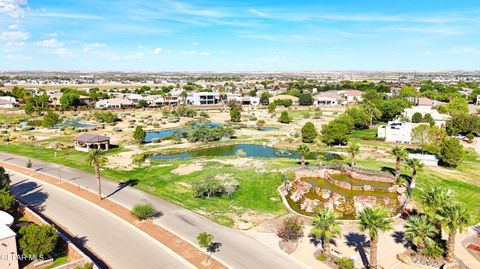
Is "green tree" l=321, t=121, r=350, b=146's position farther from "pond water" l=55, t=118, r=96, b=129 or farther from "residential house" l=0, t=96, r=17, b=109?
"residential house" l=0, t=96, r=17, b=109

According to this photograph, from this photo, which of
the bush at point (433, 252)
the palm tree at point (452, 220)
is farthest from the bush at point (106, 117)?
the palm tree at point (452, 220)

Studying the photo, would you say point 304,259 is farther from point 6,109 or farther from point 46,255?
point 6,109

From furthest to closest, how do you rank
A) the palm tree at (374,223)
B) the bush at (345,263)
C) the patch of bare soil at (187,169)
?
the patch of bare soil at (187,169) → the bush at (345,263) → the palm tree at (374,223)

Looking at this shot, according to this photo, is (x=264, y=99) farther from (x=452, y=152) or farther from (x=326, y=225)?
(x=326, y=225)

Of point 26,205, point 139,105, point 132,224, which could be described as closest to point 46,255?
point 132,224

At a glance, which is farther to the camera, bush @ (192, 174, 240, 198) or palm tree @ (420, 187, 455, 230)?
bush @ (192, 174, 240, 198)

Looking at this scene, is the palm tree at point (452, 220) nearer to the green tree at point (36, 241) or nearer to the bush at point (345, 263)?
the bush at point (345, 263)

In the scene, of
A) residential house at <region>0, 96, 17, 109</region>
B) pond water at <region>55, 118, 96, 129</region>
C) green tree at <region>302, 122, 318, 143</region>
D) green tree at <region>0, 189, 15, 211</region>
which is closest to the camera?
green tree at <region>0, 189, 15, 211</region>

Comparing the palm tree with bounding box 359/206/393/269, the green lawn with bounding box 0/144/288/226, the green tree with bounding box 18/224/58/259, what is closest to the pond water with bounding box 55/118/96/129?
the green lawn with bounding box 0/144/288/226
